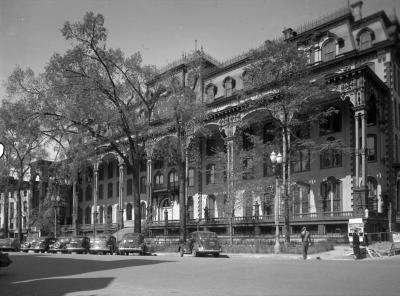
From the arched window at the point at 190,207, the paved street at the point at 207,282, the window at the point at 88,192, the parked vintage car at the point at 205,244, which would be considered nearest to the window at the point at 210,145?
the arched window at the point at 190,207

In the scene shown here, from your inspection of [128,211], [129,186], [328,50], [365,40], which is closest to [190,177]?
[129,186]

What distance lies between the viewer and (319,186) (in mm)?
44656

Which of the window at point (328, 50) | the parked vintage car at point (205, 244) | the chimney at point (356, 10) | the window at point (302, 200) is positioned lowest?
the parked vintage car at point (205, 244)

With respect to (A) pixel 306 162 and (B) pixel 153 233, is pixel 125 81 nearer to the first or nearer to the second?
(A) pixel 306 162

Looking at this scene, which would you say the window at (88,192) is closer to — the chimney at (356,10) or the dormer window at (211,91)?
the dormer window at (211,91)

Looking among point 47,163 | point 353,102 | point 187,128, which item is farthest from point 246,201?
point 47,163

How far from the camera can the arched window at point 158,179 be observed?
6224 cm

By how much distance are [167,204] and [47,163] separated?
1802cm

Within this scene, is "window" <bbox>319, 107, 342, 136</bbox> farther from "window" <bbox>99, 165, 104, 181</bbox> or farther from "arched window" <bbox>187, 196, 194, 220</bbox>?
"window" <bbox>99, 165, 104, 181</bbox>

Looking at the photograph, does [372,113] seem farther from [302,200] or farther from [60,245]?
[60,245]

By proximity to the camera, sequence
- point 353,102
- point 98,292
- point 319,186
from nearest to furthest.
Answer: point 98,292
point 353,102
point 319,186

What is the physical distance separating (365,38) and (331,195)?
1372 cm

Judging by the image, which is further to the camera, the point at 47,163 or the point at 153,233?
the point at 47,163

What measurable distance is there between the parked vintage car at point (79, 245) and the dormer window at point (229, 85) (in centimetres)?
2187
